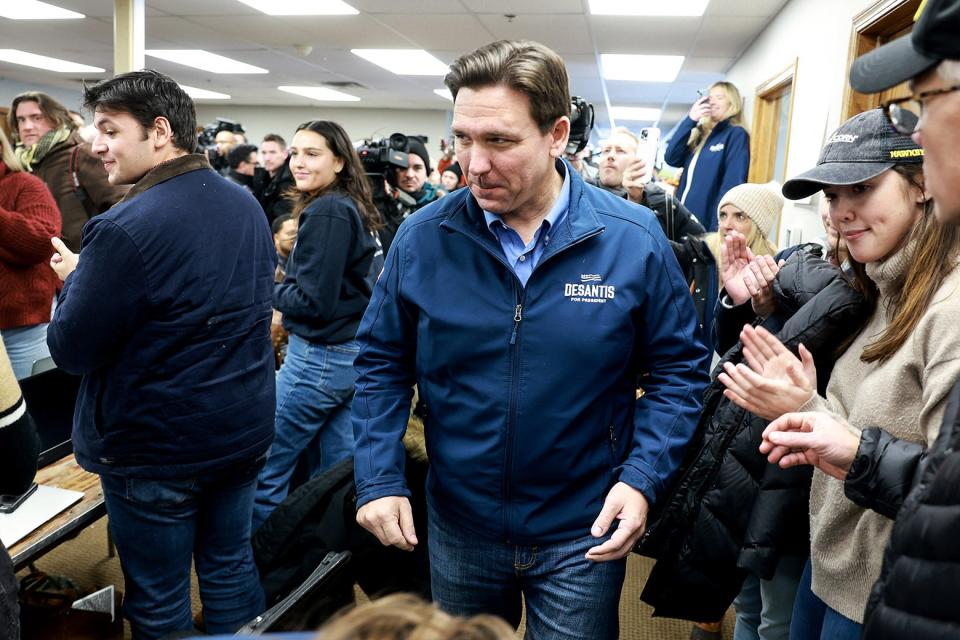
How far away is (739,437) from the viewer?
1.49 meters

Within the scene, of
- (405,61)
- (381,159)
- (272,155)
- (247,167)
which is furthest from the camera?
(405,61)

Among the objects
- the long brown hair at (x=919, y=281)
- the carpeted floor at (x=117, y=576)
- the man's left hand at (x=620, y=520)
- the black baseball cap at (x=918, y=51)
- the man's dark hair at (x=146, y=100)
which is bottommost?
the carpeted floor at (x=117, y=576)

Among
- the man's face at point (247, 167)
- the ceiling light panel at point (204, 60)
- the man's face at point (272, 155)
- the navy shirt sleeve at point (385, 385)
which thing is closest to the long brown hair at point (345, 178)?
the navy shirt sleeve at point (385, 385)

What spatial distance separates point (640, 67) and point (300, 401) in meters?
6.75

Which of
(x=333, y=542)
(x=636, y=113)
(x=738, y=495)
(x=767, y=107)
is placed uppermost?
(x=636, y=113)

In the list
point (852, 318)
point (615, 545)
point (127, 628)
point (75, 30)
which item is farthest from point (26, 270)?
point (75, 30)

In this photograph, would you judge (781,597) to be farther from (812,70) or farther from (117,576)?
(812,70)

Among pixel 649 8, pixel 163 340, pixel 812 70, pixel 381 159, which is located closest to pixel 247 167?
pixel 381 159

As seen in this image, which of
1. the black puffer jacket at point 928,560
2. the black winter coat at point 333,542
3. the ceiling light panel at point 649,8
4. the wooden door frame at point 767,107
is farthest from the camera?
the ceiling light panel at point 649,8

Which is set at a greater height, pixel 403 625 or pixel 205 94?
pixel 205 94

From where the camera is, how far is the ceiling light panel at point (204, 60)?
26.8 feet

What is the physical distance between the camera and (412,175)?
395 cm

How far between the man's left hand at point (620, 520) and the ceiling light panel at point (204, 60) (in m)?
8.26

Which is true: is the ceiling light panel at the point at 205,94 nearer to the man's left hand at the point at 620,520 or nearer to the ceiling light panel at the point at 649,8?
the ceiling light panel at the point at 649,8
